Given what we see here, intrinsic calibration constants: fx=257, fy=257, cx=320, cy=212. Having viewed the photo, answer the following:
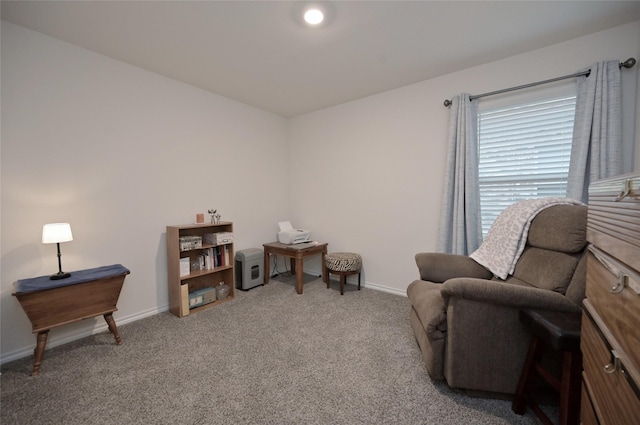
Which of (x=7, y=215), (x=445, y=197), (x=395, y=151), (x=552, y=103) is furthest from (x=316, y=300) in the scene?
(x=552, y=103)

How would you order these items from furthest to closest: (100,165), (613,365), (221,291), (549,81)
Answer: (221,291), (100,165), (549,81), (613,365)

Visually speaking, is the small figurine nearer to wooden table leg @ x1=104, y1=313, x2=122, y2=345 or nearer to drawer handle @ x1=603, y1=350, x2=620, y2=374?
wooden table leg @ x1=104, y1=313, x2=122, y2=345

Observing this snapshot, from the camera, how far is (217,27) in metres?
1.92

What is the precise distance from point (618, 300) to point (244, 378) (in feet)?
5.97

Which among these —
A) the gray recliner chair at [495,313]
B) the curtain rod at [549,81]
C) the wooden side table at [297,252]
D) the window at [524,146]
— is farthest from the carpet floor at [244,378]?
the curtain rod at [549,81]

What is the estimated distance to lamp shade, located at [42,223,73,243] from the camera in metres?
1.81

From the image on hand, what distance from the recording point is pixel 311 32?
197cm

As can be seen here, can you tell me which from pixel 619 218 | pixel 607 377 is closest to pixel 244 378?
pixel 607 377

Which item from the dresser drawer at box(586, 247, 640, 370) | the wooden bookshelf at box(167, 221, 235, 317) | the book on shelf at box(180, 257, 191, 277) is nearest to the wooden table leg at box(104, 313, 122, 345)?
the wooden bookshelf at box(167, 221, 235, 317)

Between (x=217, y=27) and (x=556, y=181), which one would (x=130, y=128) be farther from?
(x=556, y=181)

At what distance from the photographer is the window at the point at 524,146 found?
7.11 ft

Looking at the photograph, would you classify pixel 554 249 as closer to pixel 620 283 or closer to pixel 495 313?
pixel 495 313

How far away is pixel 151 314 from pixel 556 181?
13.0 ft

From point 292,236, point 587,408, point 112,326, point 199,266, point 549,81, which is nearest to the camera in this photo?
point 587,408
